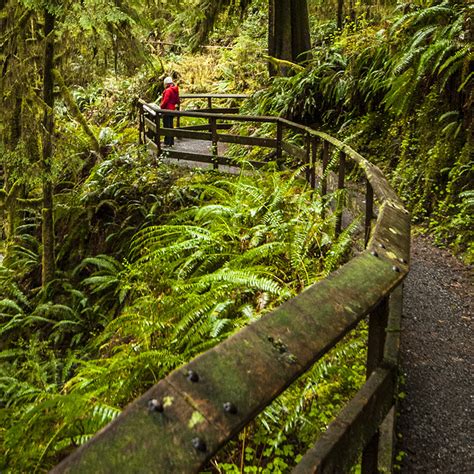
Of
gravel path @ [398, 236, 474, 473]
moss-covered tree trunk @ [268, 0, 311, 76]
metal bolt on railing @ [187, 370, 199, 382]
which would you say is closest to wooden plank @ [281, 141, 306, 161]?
gravel path @ [398, 236, 474, 473]

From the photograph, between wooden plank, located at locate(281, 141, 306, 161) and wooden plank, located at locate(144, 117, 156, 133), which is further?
wooden plank, located at locate(144, 117, 156, 133)

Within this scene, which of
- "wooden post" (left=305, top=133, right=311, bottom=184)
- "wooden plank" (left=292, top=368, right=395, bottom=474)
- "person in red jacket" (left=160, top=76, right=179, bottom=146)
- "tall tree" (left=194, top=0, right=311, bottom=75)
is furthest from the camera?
"tall tree" (left=194, top=0, right=311, bottom=75)

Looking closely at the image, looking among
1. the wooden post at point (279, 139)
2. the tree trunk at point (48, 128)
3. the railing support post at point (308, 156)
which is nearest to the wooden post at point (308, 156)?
the railing support post at point (308, 156)

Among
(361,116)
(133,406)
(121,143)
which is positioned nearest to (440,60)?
(361,116)

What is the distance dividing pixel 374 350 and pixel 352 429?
0.47 meters

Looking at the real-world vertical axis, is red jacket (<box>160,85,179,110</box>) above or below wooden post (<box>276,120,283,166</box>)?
above

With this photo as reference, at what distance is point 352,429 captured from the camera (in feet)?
5.92

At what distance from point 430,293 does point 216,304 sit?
97.7 inches

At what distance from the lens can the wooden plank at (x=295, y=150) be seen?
8267 millimetres

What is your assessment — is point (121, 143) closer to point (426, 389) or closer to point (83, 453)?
point (426, 389)

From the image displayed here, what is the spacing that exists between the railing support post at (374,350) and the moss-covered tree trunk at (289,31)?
14142 millimetres

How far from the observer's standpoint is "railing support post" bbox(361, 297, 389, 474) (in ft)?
6.81

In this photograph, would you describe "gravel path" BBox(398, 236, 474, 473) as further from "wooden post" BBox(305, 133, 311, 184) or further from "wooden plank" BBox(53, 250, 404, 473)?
"wooden post" BBox(305, 133, 311, 184)

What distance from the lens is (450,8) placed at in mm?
8656
